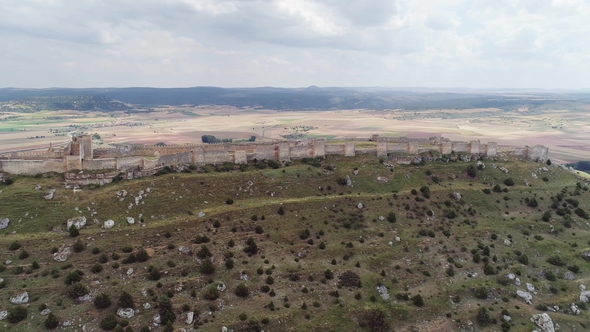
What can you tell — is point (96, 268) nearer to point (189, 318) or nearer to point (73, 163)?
point (189, 318)

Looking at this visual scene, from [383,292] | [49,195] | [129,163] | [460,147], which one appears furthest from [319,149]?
[49,195]

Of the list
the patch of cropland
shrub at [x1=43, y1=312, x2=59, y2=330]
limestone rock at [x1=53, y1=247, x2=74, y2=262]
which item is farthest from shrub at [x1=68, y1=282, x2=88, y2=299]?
limestone rock at [x1=53, y1=247, x2=74, y2=262]

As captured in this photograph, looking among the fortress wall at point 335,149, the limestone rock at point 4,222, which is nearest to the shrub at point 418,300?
the fortress wall at point 335,149

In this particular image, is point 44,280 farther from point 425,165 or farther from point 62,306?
point 425,165

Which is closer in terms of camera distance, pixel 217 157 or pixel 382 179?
pixel 217 157

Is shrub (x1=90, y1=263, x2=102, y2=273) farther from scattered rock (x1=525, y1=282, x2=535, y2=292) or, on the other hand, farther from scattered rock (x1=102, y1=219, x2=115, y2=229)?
scattered rock (x1=525, y1=282, x2=535, y2=292)

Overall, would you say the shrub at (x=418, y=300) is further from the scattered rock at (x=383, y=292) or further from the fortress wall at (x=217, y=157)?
the fortress wall at (x=217, y=157)

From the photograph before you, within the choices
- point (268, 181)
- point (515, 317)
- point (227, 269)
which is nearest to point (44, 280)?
point (227, 269)
